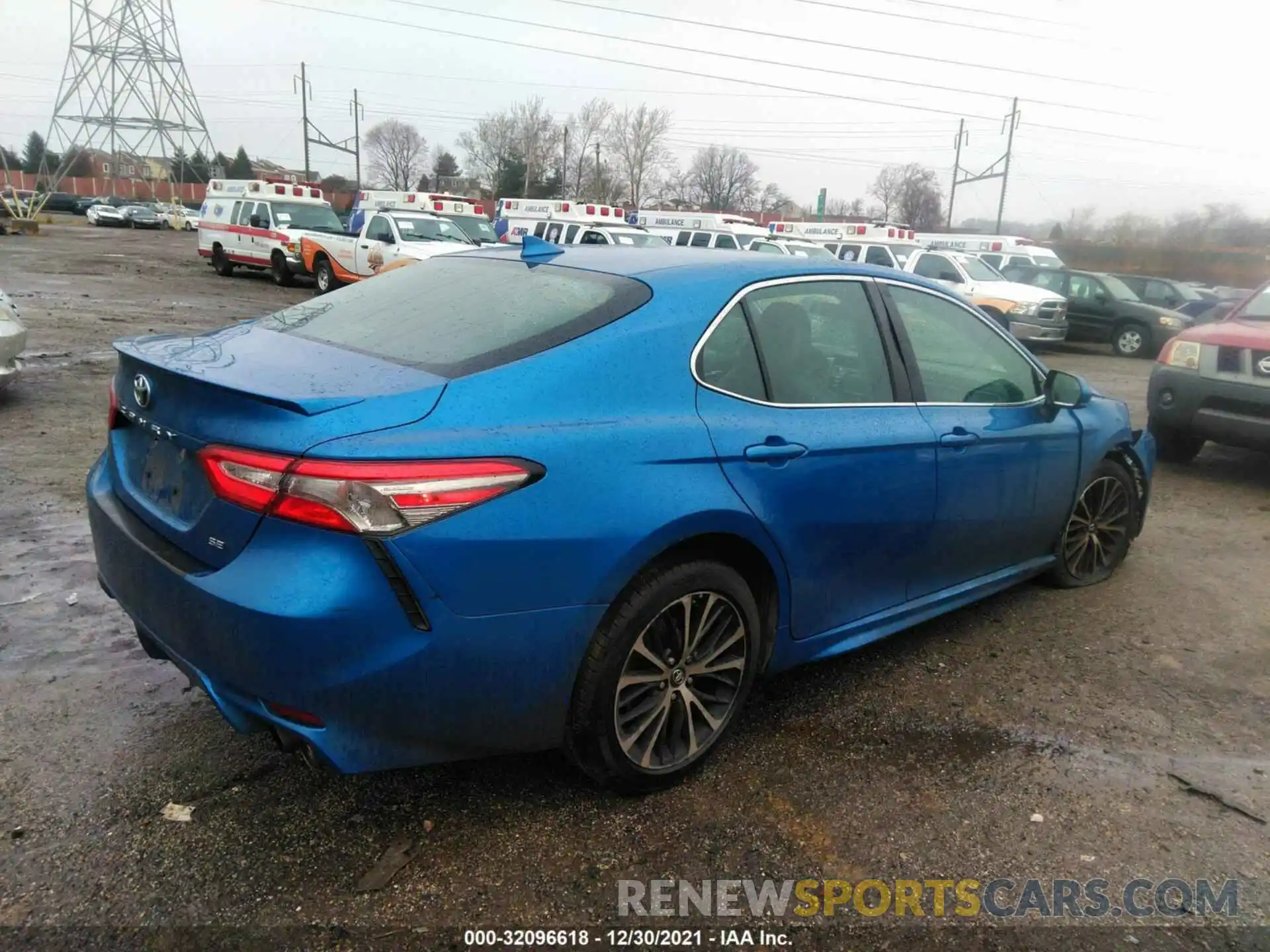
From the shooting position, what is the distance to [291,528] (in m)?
2.12

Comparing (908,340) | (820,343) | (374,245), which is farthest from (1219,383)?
(374,245)

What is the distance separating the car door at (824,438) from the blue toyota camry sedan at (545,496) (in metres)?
0.01

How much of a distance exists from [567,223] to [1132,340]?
1222 cm

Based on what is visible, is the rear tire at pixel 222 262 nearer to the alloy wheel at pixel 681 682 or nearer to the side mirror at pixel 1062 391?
the side mirror at pixel 1062 391

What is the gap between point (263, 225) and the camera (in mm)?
21328

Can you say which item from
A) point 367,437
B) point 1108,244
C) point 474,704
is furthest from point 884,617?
point 1108,244

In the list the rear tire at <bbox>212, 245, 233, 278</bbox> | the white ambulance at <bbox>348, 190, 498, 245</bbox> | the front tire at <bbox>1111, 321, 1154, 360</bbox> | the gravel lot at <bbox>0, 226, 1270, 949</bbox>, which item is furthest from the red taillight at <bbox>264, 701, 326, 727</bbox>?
the rear tire at <bbox>212, 245, 233, 278</bbox>

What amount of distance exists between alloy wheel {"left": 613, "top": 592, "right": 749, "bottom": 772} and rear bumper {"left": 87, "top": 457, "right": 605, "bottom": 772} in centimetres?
25

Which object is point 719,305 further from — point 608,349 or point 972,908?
point 972,908

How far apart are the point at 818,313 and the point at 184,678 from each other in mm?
2672

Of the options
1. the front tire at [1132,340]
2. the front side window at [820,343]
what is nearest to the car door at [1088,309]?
the front tire at [1132,340]

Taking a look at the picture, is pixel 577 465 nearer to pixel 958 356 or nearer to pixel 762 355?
pixel 762 355

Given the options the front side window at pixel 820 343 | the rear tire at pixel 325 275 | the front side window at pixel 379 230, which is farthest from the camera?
the rear tire at pixel 325 275

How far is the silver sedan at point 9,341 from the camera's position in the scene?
22.3 ft
